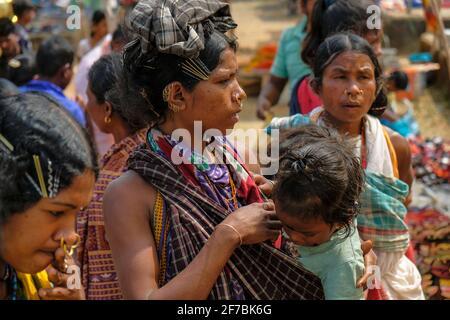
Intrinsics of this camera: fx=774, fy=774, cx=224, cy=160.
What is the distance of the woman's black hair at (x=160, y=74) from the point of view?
7.73ft

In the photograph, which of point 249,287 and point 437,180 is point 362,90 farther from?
point 437,180

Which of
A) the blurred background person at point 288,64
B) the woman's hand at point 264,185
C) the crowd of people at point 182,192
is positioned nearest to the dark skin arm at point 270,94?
the blurred background person at point 288,64

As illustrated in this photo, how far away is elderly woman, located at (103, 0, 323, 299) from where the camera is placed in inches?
86.0

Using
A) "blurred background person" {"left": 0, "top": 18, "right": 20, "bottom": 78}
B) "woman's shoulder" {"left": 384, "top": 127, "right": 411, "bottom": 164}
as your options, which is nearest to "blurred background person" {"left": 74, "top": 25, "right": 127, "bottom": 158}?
"blurred background person" {"left": 0, "top": 18, "right": 20, "bottom": 78}

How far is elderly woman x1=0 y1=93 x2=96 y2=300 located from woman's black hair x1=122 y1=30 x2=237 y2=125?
46 cm

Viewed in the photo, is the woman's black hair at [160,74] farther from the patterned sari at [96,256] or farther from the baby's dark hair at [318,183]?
the patterned sari at [96,256]

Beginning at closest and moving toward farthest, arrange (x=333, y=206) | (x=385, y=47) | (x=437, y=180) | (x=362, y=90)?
(x=333, y=206)
(x=362, y=90)
(x=437, y=180)
(x=385, y=47)

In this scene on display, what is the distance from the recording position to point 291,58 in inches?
189

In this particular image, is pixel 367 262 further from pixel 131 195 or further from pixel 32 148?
pixel 32 148

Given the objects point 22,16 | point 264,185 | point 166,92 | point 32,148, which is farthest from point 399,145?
point 22,16

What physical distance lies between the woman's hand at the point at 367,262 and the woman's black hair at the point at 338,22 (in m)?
1.28

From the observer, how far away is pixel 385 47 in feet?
→ 33.9

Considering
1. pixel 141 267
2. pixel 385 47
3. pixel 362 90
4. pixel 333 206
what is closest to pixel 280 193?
pixel 333 206
